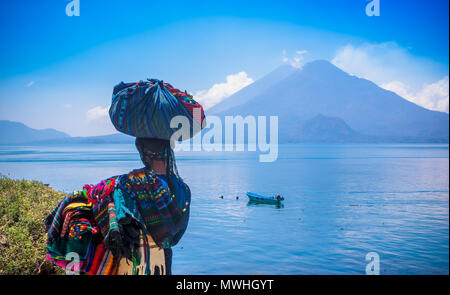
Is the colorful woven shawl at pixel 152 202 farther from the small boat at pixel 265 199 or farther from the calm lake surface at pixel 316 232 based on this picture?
the small boat at pixel 265 199

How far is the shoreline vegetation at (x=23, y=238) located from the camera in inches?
212

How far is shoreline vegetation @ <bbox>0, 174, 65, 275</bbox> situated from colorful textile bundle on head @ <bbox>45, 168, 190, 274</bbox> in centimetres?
412

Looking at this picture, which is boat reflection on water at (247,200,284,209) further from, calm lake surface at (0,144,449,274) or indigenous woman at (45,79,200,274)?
indigenous woman at (45,79,200,274)

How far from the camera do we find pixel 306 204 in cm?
3566

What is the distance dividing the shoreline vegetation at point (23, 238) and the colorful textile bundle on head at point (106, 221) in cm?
412

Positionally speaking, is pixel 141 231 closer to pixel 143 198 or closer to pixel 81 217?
pixel 143 198

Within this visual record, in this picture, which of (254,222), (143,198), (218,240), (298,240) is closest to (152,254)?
(143,198)

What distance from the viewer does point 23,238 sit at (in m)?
5.89

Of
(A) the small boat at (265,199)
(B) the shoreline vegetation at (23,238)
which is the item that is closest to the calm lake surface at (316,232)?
(A) the small boat at (265,199)

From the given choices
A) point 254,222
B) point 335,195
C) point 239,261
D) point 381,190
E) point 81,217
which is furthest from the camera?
point 381,190

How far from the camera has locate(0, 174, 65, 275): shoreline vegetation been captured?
5.39 meters
